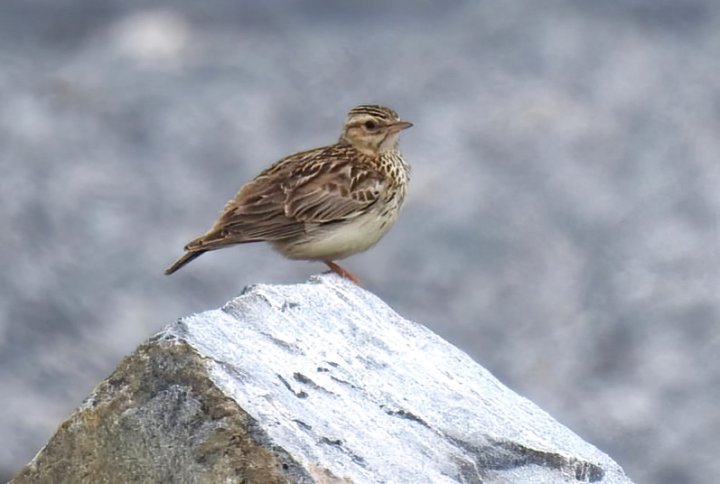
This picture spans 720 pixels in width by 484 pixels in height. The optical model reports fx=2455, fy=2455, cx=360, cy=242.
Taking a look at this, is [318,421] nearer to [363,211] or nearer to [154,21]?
[363,211]

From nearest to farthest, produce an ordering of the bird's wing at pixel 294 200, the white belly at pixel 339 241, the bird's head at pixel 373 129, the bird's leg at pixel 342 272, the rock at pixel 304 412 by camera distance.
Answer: the rock at pixel 304 412 → the bird's leg at pixel 342 272 → the bird's wing at pixel 294 200 → the white belly at pixel 339 241 → the bird's head at pixel 373 129

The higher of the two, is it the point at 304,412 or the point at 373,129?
the point at 373,129

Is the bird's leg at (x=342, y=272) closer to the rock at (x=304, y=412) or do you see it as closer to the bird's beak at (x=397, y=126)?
the rock at (x=304, y=412)

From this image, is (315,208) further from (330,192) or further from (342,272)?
(342,272)

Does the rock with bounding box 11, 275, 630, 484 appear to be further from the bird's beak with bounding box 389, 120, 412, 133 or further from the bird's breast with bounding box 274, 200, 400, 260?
the bird's beak with bounding box 389, 120, 412, 133

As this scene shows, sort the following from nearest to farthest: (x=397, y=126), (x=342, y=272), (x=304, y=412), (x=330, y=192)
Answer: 1. (x=304, y=412)
2. (x=342, y=272)
3. (x=330, y=192)
4. (x=397, y=126)

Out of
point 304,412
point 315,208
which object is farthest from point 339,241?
point 304,412

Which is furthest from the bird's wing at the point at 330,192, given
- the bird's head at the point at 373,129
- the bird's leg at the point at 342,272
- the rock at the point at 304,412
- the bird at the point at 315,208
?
the rock at the point at 304,412

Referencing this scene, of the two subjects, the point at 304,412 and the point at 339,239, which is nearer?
the point at 304,412
